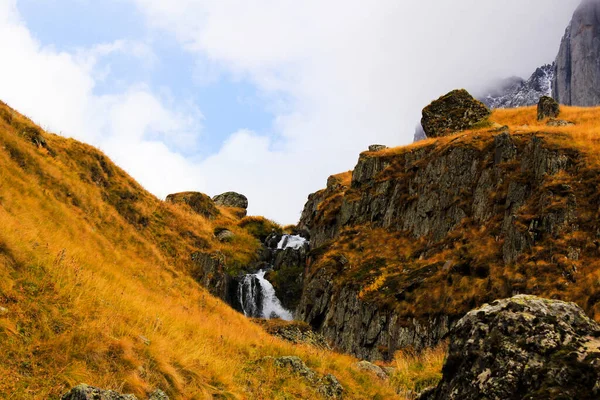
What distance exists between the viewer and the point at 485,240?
25.9 meters

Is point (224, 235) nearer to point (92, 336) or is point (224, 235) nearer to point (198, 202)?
point (198, 202)

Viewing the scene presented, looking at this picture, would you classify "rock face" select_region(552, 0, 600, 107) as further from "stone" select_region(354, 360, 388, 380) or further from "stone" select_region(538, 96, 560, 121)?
"stone" select_region(354, 360, 388, 380)

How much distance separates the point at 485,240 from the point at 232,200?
2261 inches

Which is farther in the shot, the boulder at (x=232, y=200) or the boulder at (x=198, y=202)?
the boulder at (x=232, y=200)

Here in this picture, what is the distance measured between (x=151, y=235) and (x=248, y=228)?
83.3 feet

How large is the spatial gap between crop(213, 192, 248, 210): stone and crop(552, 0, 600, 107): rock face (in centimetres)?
9937

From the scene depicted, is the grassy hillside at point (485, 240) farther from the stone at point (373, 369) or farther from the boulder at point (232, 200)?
the boulder at point (232, 200)

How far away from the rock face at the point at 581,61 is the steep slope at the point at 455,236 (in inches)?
4037

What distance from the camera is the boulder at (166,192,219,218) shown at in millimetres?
59312

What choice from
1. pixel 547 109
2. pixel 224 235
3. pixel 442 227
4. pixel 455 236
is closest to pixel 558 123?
pixel 547 109

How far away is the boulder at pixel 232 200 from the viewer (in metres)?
78.2

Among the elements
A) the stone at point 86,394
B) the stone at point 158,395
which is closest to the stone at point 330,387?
the stone at point 158,395

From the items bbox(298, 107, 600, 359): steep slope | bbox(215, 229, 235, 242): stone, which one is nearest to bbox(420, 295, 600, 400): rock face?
bbox(298, 107, 600, 359): steep slope

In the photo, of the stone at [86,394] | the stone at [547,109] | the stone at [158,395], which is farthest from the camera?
the stone at [547,109]
